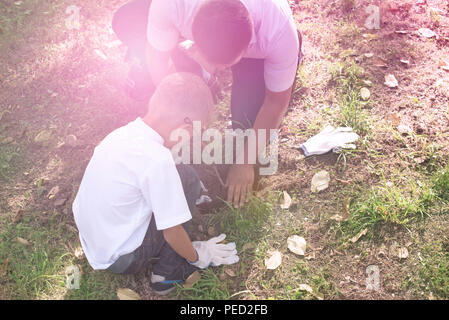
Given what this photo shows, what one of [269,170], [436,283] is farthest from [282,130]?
[436,283]

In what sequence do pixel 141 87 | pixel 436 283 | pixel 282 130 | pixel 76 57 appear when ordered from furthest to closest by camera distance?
pixel 76 57 → pixel 141 87 → pixel 282 130 → pixel 436 283

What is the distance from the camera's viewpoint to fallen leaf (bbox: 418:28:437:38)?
2.89 m

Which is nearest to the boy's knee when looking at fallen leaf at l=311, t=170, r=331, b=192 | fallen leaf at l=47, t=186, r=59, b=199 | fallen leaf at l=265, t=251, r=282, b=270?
fallen leaf at l=265, t=251, r=282, b=270

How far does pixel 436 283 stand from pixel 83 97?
8.92 ft

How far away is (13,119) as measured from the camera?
2.92 meters

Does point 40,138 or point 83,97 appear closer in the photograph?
point 40,138

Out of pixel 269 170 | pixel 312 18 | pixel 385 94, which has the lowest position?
pixel 269 170

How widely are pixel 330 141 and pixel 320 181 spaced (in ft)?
0.98

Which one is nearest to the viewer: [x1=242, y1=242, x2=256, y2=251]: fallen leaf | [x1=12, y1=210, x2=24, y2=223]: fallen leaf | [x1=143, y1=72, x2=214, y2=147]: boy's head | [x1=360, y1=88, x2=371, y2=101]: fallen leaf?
[x1=143, y1=72, x2=214, y2=147]: boy's head

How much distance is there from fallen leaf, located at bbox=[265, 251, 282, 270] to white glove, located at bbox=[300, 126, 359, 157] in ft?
2.32

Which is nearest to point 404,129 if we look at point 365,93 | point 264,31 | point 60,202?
point 365,93

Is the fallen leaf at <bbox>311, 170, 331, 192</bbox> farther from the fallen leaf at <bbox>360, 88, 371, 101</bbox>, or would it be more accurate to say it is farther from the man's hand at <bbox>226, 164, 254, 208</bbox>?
the fallen leaf at <bbox>360, 88, 371, 101</bbox>

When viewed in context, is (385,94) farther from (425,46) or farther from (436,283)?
(436,283)

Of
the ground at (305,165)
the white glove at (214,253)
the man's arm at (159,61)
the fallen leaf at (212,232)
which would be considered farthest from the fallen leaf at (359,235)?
the man's arm at (159,61)
